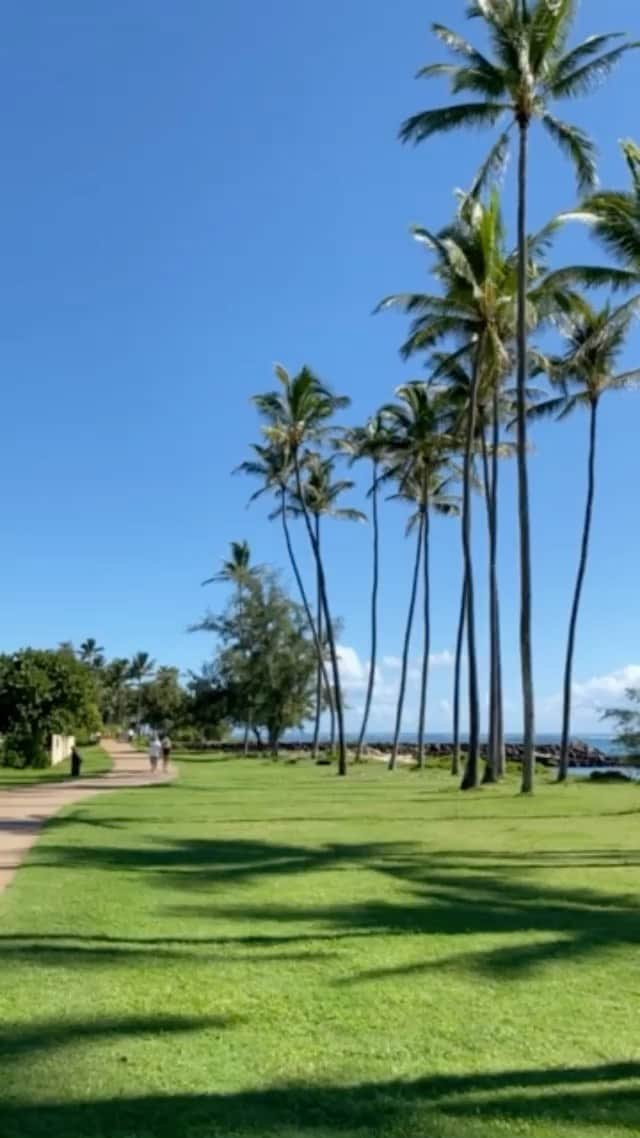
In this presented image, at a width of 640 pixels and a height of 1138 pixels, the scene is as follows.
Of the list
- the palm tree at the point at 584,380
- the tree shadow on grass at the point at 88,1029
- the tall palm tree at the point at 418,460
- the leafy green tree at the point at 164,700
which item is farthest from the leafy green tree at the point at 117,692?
the tree shadow on grass at the point at 88,1029

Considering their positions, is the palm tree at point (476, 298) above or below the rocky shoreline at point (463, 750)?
above

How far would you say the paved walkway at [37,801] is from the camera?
14.2m

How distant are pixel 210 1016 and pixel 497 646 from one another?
24.9 m

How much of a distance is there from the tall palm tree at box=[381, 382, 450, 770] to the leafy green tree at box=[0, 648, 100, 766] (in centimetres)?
1300

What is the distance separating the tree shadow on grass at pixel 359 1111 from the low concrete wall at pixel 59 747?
38945mm

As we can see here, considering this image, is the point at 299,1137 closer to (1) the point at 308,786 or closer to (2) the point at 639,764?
(2) the point at 639,764

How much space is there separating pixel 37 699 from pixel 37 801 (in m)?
20.8

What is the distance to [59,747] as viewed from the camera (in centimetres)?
5016

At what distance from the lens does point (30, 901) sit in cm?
1020

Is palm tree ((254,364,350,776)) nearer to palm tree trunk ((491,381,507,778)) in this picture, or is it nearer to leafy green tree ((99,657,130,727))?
palm tree trunk ((491,381,507,778))

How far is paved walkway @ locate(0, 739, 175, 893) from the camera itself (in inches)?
560

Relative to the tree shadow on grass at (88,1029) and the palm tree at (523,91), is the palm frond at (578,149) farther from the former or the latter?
the tree shadow on grass at (88,1029)

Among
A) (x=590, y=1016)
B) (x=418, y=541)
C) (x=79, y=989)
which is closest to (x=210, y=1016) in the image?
(x=79, y=989)

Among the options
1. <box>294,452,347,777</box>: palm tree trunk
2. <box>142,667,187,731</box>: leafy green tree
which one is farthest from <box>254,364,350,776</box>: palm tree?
<box>142,667,187,731</box>: leafy green tree
